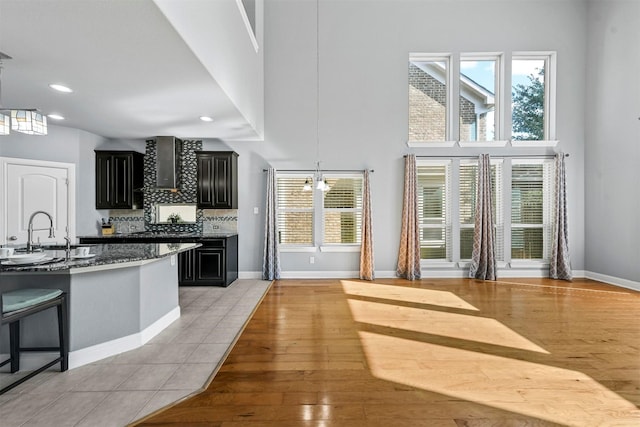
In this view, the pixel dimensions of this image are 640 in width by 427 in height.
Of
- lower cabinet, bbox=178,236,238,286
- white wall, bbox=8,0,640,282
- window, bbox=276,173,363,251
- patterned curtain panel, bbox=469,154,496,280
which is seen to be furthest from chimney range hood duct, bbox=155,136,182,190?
patterned curtain panel, bbox=469,154,496,280

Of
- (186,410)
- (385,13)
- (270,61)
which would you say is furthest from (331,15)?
(186,410)

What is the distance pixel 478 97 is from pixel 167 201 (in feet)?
21.2

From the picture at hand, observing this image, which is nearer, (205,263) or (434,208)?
(205,263)

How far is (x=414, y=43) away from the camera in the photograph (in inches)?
252

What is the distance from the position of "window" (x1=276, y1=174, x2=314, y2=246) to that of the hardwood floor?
184 cm

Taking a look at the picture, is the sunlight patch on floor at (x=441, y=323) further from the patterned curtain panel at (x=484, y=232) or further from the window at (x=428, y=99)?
the window at (x=428, y=99)

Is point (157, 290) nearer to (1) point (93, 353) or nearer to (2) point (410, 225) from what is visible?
(1) point (93, 353)

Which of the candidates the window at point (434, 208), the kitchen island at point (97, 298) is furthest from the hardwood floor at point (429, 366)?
the window at point (434, 208)

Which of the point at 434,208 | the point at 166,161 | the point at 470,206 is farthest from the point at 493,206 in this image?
the point at 166,161

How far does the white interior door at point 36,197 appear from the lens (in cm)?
486

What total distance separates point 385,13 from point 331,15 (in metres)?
1.04

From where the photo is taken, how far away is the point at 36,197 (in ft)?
16.8

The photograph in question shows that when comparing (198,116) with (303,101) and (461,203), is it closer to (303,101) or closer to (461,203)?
(303,101)

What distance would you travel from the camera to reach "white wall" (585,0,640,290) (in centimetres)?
544
